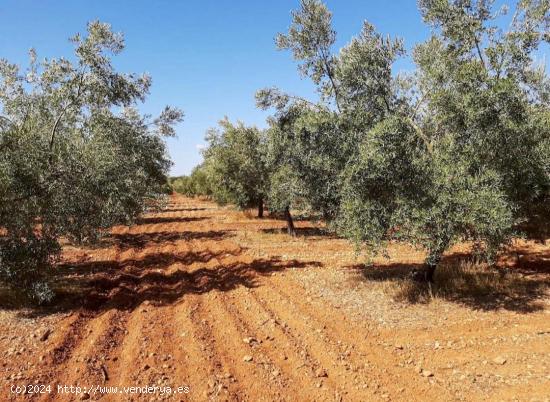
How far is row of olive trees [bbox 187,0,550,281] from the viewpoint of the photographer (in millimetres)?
11641

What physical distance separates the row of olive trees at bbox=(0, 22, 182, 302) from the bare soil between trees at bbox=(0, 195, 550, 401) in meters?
2.04

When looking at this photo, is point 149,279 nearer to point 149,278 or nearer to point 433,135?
point 149,278

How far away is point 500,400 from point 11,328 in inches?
485

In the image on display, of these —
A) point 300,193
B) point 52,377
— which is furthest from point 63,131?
point 52,377

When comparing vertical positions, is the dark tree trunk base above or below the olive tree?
below

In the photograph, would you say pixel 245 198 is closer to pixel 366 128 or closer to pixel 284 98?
pixel 284 98

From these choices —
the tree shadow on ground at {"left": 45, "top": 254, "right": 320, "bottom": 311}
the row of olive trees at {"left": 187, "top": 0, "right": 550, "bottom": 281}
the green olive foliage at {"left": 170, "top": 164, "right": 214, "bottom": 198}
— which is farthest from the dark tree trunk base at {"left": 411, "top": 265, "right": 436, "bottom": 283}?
the green olive foliage at {"left": 170, "top": 164, "right": 214, "bottom": 198}

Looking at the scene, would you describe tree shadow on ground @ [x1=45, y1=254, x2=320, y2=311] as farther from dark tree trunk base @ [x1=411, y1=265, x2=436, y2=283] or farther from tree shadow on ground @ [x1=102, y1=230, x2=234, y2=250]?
dark tree trunk base @ [x1=411, y1=265, x2=436, y2=283]

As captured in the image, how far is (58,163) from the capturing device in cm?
1286

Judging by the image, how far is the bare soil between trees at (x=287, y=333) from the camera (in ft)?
27.4

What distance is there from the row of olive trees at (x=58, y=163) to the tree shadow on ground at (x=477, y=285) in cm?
1090

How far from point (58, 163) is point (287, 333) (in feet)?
30.2

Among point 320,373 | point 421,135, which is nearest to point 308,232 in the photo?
point 421,135

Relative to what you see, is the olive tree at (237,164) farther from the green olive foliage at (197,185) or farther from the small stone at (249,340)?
the small stone at (249,340)
